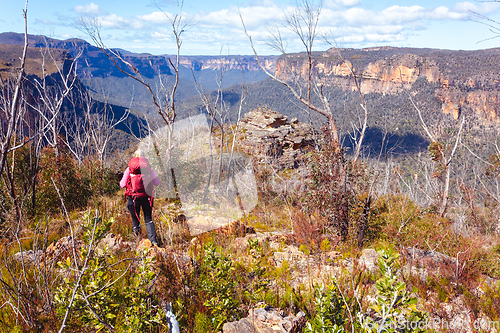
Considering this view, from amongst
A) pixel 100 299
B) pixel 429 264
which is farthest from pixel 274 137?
pixel 100 299

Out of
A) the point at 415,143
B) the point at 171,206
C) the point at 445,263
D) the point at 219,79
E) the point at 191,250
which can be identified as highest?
the point at 219,79

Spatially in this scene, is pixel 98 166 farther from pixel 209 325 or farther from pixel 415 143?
pixel 415 143

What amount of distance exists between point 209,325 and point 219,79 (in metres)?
9.02

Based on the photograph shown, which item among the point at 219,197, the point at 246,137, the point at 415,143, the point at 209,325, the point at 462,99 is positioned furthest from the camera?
the point at 462,99

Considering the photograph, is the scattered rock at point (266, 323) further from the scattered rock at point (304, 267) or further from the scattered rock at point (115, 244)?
the scattered rock at point (115, 244)

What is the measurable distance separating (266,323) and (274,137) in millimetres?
23206

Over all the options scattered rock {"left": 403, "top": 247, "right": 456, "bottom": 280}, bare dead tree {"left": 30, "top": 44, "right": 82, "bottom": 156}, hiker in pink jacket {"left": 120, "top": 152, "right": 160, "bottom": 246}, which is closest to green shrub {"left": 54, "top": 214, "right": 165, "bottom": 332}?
bare dead tree {"left": 30, "top": 44, "right": 82, "bottom": 156}

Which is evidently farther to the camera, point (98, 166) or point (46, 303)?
point (98, 166)

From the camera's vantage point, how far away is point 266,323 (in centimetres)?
235

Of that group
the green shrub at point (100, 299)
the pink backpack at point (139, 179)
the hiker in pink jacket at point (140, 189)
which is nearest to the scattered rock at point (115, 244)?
the hiker in pink jacket at point (140, 189)

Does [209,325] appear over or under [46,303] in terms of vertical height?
under

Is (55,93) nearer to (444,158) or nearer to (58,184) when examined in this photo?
(58,184)

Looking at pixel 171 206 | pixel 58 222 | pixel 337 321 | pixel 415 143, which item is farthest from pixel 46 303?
pixel 415 143

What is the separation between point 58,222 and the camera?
4.96 meters
